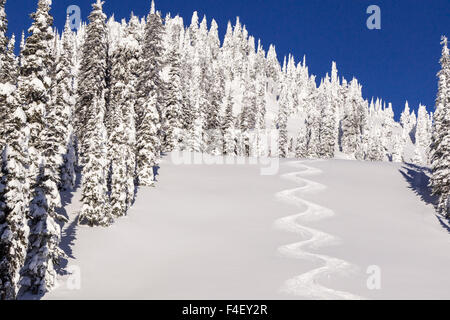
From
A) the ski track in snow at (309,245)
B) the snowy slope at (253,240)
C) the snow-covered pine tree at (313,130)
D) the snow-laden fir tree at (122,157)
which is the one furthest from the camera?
the snow-covered pine tree at (313,130)

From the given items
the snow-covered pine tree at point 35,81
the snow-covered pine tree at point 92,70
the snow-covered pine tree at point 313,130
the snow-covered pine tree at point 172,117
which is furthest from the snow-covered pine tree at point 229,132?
the snow-covered pine tree at point 35,81

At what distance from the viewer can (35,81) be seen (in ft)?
80.6

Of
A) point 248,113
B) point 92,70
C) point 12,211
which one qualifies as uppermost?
point 248,113

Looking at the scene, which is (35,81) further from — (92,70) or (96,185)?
(92,70)

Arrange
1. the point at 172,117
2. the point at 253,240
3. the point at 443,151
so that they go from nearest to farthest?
the point at 253,240 < the point at 443,151 < the point at 172,117

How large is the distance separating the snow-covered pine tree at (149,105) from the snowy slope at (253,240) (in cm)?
261

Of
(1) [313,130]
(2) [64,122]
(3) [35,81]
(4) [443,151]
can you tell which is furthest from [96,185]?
(1) [313,130]

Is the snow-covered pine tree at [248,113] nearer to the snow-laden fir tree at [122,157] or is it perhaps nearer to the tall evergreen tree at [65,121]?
the snow-laden fir tree at [122,157]

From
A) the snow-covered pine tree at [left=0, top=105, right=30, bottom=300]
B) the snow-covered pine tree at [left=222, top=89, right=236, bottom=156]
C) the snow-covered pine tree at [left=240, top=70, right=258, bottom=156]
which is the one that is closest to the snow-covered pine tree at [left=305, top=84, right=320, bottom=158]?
the snow-covered pine tree at [left=240, top=70, right=258, bottom=156]

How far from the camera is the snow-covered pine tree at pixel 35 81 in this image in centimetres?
2416

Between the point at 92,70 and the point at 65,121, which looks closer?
the point at 65,121

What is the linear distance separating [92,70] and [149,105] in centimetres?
769
